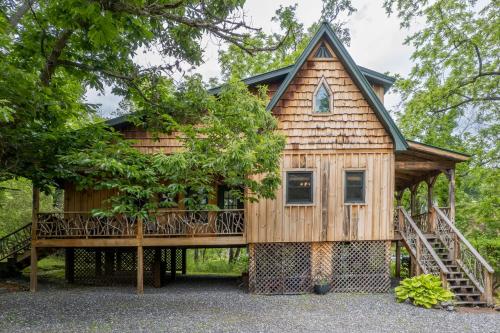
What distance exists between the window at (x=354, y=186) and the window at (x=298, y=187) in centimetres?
126

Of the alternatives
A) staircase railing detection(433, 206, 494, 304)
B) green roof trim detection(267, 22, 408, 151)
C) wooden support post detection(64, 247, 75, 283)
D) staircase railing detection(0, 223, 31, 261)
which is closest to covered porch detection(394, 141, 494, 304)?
staircase railing detection(433, 206, 494, 304)

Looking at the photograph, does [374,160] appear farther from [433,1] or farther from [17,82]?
[433,1]

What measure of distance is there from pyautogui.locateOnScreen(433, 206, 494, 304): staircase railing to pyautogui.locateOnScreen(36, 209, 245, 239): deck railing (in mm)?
7010

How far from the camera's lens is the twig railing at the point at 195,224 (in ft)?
40.2

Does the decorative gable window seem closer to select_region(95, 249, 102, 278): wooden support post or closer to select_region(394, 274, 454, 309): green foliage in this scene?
select_region(394, 274, 454, 309): green foliage

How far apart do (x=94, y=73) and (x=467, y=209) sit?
1770cm

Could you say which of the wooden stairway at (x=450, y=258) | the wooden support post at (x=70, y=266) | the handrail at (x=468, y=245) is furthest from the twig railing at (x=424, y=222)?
the wooden support post at (x=70, y=266)

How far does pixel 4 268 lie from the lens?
13883 millimetres

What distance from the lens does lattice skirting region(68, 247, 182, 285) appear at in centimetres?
1430

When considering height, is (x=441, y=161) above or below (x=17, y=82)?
below

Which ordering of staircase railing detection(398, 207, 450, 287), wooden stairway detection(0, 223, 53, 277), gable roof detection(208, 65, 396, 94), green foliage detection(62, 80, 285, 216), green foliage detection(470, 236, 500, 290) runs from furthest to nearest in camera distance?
1. green foliage detection(470, 236, 500, 290)
2. wooden stairway detection(0, 223, 53, 277)
3. gable roof detection(208, 65, 396, 94)
4. staircase railing detection(398, 207, 450, 287)
5. green foliage detection(62, 80, 285, 216)

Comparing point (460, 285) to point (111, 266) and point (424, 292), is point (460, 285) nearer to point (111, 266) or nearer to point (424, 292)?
point (424, 292)

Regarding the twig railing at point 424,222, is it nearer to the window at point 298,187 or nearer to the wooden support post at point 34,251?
the window at point 298,187

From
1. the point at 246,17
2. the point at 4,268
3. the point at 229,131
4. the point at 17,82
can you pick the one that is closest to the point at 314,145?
the point at 229,131
